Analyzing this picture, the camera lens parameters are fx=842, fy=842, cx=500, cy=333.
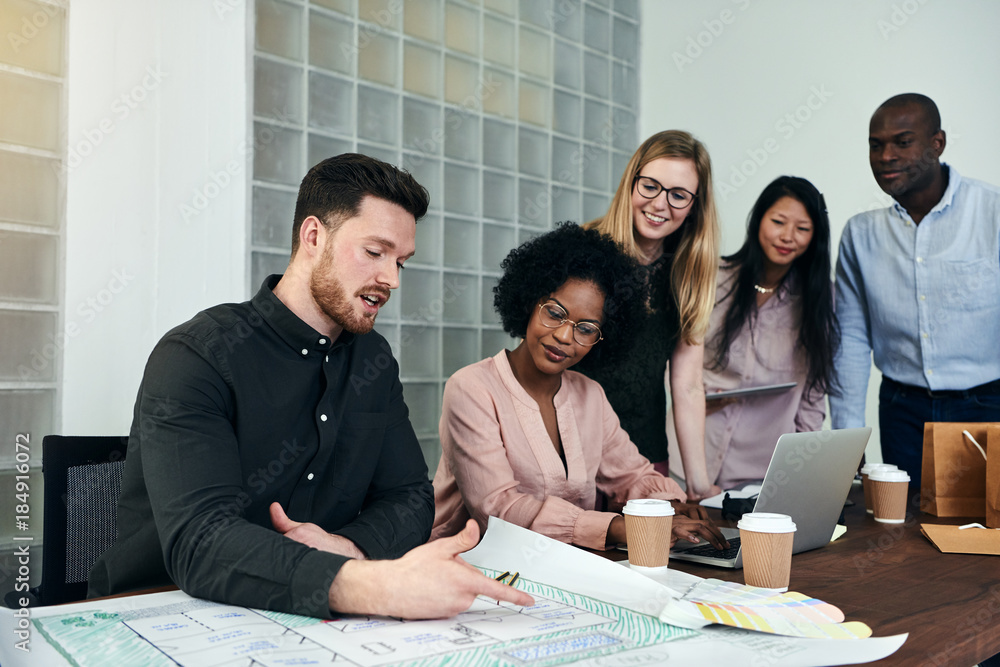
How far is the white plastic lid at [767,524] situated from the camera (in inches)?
44.7

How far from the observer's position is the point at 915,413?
254 cm

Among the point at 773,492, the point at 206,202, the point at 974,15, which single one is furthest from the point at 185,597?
the point at 974,15

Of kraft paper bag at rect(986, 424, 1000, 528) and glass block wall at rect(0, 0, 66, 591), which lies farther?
glass block wall at rect(0, 0, 66, 591)

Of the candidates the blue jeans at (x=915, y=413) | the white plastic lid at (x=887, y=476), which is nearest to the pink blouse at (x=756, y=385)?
the blue jeans at (x=915, y=413)

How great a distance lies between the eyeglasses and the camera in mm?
1772

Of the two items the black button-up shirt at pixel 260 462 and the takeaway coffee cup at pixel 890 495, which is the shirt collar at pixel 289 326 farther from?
the takeaway coffee cup at pixel 890 495

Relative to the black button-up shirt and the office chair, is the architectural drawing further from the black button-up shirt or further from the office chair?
the office chair

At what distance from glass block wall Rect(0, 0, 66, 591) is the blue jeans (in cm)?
238

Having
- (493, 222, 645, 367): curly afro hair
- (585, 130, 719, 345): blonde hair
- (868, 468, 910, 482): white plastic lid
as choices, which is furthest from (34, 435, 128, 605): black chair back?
(868, 468, 910, 482): white plastic lid

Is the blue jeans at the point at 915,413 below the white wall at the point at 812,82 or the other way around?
below
